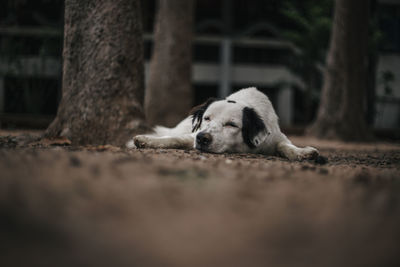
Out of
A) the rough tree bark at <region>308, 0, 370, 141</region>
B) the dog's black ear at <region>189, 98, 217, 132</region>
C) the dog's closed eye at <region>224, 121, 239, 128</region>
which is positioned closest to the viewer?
the dog's closed eye at <region>224, 121, 239, 128</region>

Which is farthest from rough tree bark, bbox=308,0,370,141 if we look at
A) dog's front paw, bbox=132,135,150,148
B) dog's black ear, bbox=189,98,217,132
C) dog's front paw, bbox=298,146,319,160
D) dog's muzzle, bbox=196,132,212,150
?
dog's front paw, bbox=132,135,150,148

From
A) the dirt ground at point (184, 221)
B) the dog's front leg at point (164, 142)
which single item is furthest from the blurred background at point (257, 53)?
the dirt ground at point (184, 221)

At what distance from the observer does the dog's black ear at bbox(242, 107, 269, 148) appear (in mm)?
3748

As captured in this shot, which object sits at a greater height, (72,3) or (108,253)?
(72,3)

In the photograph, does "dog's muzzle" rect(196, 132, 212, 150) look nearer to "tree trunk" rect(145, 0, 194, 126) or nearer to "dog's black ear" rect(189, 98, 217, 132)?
"dog's black ear" rect(189, 98, 217, 132)

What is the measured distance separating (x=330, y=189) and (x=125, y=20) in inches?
137

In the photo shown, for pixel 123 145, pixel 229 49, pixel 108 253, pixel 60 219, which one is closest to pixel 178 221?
pixel 108 253

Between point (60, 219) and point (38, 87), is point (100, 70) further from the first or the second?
point (38, 87)

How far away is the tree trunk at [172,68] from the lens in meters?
8.45

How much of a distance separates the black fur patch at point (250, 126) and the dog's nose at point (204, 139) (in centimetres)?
43

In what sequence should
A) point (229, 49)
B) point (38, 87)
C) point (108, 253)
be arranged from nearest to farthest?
point (108, 253) → point (38, 87) → point (229, 49)

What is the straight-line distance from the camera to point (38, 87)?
384 inches

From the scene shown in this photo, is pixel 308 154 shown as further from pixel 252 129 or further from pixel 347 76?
pixel 347 76

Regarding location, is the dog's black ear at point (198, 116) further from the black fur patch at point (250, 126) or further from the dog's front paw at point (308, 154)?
the dog's front paw at point (308, 154)
